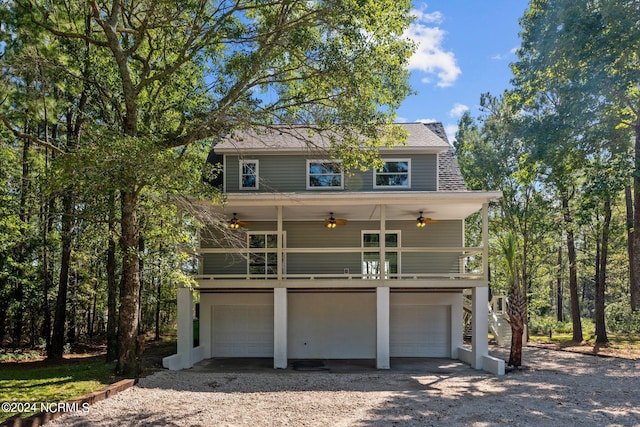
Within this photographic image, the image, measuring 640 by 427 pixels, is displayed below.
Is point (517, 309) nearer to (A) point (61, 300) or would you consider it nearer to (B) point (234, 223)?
(B) point (234, 223)

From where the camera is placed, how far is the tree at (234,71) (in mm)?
9281

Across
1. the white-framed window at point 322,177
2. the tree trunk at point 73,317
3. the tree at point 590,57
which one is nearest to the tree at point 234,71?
the white-framed window at point 322,177

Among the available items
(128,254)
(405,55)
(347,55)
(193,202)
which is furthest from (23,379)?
(405,55)

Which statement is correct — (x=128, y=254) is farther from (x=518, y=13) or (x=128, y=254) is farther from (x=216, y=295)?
(x=518, y=13)

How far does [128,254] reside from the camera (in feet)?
30.7

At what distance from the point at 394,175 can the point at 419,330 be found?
5.19 meters

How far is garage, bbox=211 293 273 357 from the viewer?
14.5m

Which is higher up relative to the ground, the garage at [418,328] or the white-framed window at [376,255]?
the white-framed window at [376,255]

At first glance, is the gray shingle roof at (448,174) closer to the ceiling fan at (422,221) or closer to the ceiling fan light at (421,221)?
the ceiling fan at (422,221)

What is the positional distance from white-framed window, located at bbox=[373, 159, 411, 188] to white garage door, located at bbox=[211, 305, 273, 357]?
5520mm

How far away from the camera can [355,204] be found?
12367 millimetres

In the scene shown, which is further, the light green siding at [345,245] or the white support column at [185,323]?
the light green siding at [345,245]

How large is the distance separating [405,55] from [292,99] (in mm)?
2829

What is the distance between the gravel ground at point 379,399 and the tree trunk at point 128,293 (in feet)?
1.97
